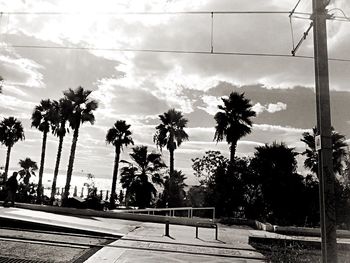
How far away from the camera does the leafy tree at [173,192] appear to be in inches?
1330

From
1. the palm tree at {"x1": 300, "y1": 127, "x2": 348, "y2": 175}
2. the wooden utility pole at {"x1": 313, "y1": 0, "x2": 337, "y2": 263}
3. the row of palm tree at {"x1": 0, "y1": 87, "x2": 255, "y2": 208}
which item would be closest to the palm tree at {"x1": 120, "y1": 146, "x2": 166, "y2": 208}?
the row of palm tree at {"x1": 0, "y1": 87, "x2": 255, "y2": 208}

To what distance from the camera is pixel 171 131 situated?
37750 millimetres

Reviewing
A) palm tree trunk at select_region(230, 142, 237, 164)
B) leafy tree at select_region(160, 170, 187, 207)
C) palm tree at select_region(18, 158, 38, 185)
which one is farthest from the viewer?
palm tree at select_region(18, 158, 38, 185)

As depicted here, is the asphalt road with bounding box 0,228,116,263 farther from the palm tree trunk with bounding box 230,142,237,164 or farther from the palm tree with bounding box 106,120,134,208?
the palm tree with bounding box 106,120,134,208

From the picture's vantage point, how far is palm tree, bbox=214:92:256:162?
3133 centimetres

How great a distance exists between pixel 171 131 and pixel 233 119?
26.2ft

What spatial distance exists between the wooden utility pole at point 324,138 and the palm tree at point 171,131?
29.8 m

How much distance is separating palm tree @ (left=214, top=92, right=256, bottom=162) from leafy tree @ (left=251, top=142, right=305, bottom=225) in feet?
10.4

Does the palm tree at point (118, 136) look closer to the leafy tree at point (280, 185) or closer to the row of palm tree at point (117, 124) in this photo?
the row of palm tree at point (117, 124)

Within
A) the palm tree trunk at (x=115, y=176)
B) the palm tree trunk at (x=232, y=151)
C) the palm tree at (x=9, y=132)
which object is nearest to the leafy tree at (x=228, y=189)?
the palm tree trunk at (x=232, y=151)

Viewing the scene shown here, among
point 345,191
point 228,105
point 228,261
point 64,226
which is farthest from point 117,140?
point 228,261

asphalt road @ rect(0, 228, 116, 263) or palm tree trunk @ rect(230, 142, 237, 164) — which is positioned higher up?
palm tree trunk @ rect(230, 142, 237, 164)

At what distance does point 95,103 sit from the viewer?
35.3 m

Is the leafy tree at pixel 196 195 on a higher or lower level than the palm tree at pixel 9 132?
lower
